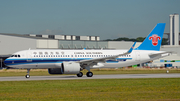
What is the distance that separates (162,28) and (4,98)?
32796 millimetres

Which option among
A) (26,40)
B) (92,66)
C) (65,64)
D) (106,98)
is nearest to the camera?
(106,98)

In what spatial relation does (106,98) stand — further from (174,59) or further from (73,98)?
(174,59)

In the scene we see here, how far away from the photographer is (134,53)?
41.9 m

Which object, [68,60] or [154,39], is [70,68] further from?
[154,39]

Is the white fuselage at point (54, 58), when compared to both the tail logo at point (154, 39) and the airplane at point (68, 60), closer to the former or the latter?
the airplane at point (68, 60)

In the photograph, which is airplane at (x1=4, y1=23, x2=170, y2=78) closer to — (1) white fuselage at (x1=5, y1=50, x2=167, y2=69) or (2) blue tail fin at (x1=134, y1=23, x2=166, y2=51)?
(1) white fuselage at (x1=5, y1=50, x2=167, y2=69)

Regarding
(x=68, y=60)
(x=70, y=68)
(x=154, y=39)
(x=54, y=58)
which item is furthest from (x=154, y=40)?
(x=54, y=58)

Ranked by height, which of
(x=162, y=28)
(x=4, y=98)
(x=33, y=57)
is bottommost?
(x=4, y=98)

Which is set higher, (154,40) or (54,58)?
(154,40)

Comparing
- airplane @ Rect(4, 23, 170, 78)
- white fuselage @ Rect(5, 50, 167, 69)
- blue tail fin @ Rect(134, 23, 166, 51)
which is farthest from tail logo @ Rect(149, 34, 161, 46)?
white fuselage @ Rect(5, 50, 167, 69)

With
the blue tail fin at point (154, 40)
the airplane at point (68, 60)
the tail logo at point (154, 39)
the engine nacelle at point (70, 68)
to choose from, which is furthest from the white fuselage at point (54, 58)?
the tail logo at point (154, 39)

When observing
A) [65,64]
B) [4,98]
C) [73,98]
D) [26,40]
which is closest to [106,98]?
[73,98]

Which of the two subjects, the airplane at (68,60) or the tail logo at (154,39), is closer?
the airplane at (68,60)

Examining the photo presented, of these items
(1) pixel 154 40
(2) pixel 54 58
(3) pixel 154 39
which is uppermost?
(3) pixel 154 39
